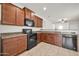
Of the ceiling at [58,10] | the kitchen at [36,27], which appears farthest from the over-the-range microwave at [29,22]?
the ceiling at [58,10]

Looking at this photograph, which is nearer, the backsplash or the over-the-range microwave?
the backsplash

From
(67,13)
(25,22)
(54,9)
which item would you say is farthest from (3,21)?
(67,13)

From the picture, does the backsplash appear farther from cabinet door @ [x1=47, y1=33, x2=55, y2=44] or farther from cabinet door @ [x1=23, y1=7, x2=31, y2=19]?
cabinet door @ [x1=47, y1=33, x2=55, y2=44]

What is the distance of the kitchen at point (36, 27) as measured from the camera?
98 cm

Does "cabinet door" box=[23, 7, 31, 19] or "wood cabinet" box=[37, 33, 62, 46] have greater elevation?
"cabinet door" box=[23, 7, 31, 19]

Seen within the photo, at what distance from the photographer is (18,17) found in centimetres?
107

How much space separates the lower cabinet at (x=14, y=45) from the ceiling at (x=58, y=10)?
13.3 inches

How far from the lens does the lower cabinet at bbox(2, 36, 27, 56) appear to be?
0.95 meters

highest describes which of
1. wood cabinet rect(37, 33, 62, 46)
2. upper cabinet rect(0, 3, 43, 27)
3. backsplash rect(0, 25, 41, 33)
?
upper cabinet rect(0, 3, 43, 27)

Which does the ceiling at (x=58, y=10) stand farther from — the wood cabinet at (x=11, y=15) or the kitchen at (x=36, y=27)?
the wood cabinet at (x=11, y=15)

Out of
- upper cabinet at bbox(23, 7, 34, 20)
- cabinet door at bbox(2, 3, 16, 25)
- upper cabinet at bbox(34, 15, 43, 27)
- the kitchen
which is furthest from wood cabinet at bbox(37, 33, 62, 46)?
cabinet door at bbox(2, 3, 16, 25)

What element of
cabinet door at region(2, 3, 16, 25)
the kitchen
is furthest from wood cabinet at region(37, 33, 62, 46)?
cabinet door at region(2, 3, 16, 25)

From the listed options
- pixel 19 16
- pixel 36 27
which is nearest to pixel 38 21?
pixel 36 27

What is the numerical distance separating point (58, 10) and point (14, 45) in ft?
1.88
